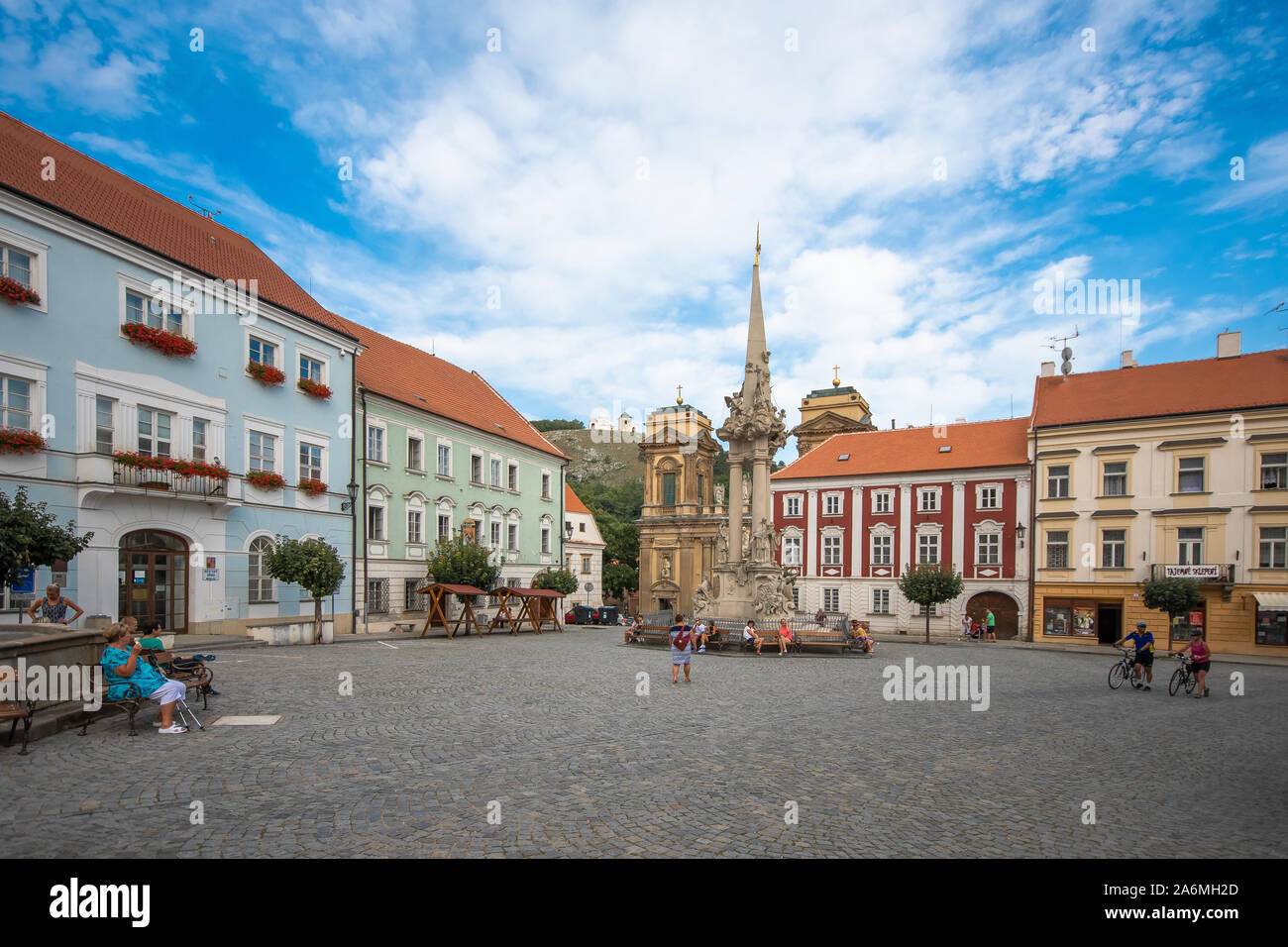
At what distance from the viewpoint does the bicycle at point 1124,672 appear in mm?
17913

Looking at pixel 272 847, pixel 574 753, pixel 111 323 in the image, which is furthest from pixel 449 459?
pixel 272 847

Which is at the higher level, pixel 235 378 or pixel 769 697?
pixel 235 378

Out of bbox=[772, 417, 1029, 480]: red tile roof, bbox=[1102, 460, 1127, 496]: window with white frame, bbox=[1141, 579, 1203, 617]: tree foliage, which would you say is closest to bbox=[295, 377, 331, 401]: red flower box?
bbox=[772, 417, 1029, 480]: red tile roof

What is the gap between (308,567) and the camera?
23125 millimetres

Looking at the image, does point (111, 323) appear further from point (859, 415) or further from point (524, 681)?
point (859, 415)

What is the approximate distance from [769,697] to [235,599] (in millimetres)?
18121

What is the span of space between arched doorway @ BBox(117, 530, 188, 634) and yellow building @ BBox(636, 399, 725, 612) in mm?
42068

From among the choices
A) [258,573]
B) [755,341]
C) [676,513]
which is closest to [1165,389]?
[755,341]

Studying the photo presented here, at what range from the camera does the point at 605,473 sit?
15012cm

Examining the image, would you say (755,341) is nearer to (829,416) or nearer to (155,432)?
(155,432)

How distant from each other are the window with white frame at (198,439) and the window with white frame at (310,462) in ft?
13.5

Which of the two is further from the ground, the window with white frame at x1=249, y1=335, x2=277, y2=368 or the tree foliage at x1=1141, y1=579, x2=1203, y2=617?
the window with white frame at x1=249, y1=335, x2=277, y2=368

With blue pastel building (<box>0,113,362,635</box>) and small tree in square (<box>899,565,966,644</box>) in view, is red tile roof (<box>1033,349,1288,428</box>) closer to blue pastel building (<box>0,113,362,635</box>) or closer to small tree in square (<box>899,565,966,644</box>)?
small tree in square (<box>899,565,966,644</box>)

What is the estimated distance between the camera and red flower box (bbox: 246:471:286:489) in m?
24.7
